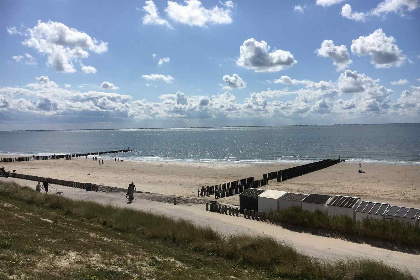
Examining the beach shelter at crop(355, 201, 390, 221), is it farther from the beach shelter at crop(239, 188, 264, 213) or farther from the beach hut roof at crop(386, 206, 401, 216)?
the beach shelter at crop(239, 188, 264, 213)

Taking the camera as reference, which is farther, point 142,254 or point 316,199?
point 316,199

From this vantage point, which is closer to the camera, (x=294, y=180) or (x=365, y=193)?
(x=365, y=193)

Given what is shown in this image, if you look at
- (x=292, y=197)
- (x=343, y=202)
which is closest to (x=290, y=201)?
(x=292, y=197)

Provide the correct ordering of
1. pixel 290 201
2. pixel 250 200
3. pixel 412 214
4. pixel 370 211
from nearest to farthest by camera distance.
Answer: pixel 412 214
pixel 370 211
pixel 290 201
pixel 250 200

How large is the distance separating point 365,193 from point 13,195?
103 feet

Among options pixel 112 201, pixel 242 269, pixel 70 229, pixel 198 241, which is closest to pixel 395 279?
pixel 242 269

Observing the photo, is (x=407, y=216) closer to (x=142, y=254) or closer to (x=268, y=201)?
(x=268, y=201)

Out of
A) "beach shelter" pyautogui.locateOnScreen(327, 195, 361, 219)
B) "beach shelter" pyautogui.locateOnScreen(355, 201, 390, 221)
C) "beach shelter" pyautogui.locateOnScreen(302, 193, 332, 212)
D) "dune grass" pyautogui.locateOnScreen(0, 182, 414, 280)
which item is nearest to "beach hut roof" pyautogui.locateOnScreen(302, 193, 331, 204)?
"beach shelter" pyautogui.locateOnScreen(302, 193, 332, 212)

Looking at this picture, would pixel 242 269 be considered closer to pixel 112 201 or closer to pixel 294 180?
pixel 112 201

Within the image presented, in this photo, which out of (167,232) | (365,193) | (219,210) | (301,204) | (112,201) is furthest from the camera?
(365,193)

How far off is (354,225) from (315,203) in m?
2.91

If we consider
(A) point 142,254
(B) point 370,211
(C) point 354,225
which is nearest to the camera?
(A) point 142,254

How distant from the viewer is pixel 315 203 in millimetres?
20641

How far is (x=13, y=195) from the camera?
73.3 feet
